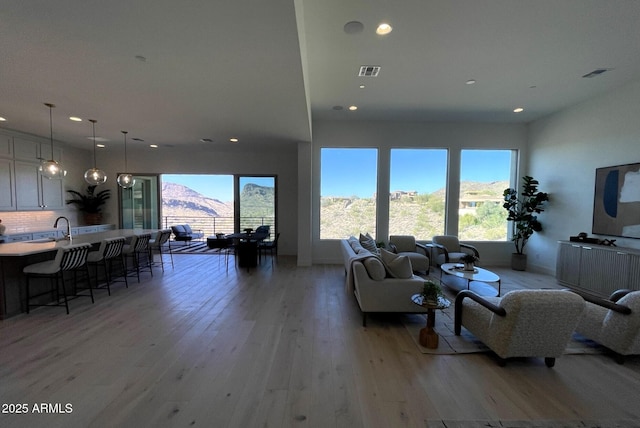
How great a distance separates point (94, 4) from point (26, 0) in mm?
439

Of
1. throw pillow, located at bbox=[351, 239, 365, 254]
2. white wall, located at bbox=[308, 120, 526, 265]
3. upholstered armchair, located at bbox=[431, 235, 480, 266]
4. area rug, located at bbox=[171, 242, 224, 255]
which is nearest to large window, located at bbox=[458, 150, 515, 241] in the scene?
white wall, located at bbox=[308, 120, 526, 265]

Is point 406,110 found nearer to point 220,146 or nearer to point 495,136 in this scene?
point 495,136

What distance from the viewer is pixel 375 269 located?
10.4 ft

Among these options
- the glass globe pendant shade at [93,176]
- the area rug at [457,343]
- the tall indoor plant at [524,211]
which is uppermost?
the glass globe pendant shade at [93,176]

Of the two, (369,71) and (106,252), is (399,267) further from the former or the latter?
(106,252)

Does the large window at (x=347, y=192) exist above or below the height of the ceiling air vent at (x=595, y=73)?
below

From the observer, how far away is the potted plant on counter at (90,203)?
6812 mm

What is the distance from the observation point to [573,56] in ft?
11.3

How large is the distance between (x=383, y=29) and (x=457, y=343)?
358 cm

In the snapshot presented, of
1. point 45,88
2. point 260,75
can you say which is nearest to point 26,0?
point 260,75

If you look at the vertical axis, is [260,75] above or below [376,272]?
above

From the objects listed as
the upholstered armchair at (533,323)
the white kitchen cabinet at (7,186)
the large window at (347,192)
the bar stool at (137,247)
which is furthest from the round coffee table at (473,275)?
the white kitchen cabinet at (7,186)

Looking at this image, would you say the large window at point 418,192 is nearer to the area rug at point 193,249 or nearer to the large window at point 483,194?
the large window at point 483,194

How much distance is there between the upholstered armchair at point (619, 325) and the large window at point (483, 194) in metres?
4.00
